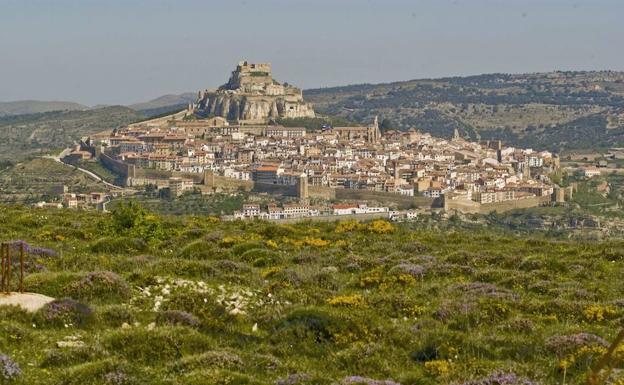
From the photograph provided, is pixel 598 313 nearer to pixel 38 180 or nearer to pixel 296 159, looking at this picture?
pixel 38 180

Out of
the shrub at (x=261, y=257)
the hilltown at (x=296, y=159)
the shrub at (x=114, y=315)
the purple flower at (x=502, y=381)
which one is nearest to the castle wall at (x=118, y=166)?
the hilltown at (x=296, y=159)

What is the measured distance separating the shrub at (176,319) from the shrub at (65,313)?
30.9 inches

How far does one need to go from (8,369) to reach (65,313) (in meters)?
2.24

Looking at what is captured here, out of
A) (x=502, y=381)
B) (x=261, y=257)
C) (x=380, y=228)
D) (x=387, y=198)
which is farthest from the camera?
(x=387, y=198)

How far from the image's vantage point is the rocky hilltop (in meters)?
164

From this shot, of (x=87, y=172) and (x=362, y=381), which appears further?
(x=87, y=172)

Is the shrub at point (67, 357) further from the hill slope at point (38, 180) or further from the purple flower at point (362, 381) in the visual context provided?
the hill slope at point (38, 180)

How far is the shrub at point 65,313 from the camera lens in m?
10.1

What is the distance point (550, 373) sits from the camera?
8.57 metres

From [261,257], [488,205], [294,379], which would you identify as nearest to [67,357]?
[294,379]

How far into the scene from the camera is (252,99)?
6457 inches

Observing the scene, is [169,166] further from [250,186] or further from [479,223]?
[479,223]

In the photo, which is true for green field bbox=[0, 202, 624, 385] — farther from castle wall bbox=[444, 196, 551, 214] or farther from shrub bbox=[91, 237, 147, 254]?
castle wall bbox=[444, 196, 551, 214]

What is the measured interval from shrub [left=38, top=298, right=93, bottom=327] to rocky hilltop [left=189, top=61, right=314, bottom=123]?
151450 millimetres
